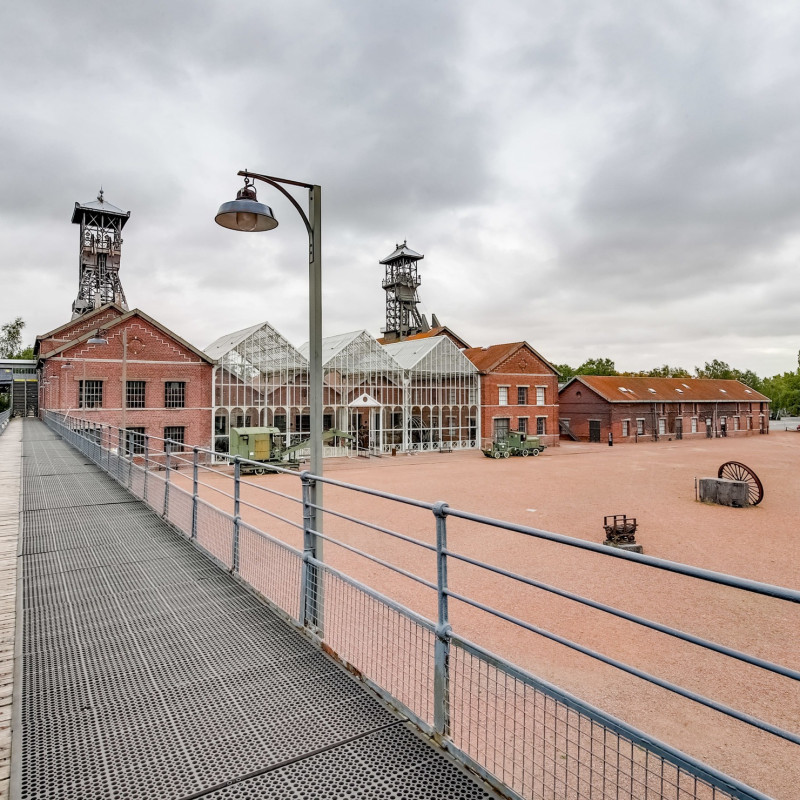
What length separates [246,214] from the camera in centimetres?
582

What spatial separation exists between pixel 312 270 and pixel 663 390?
5558 centimetres

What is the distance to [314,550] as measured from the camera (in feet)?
16.6

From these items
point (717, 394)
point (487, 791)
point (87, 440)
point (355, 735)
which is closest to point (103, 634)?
point (355, 735)

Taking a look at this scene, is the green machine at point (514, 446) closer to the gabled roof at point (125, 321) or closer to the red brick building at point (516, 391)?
the red brick building at point (516, 391)

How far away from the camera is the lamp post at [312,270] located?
5168 mm

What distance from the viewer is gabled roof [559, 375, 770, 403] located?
49.2 m

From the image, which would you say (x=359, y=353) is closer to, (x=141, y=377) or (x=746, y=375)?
(x=141, y=377)

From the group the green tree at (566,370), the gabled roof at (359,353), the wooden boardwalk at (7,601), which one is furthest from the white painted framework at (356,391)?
the green tree at (566,370)

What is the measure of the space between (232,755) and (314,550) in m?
2.06

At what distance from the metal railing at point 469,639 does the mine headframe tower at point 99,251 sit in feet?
133

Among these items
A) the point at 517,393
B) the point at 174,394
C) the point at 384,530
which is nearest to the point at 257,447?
the point at 174,394

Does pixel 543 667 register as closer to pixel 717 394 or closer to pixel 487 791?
pixel 487 791

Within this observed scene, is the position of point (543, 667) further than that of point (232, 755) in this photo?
Yes

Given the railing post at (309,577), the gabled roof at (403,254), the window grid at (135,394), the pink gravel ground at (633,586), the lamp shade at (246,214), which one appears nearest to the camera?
the railing post at (309,577)
